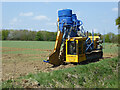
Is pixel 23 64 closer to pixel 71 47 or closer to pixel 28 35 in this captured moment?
pixel 71 47

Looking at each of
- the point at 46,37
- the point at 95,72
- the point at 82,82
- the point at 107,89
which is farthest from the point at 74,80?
the point at 46,37

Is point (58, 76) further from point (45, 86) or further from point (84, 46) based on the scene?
point (84, 46)

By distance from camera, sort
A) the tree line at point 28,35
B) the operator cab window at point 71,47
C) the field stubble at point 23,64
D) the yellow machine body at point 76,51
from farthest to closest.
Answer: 1. the tree line at point 28,35
2. the operator cab window at point 71,47
3. the yellow machine body at point 76,51
4. the field stubble at point 23,64

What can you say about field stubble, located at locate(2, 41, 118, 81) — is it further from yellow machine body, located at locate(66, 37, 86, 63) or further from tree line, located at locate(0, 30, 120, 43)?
tree line, located at locate(0, 30, 120, 43)

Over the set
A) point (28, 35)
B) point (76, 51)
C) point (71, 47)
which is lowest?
point (76, 51)

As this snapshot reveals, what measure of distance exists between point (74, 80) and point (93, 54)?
8873 mm

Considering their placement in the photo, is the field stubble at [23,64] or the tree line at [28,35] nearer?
the field stubble at [23,64]

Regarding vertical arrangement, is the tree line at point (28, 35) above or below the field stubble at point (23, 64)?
above

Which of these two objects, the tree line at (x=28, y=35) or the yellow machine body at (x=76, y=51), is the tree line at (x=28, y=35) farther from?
the yellow machine body at (x=76, y=51)

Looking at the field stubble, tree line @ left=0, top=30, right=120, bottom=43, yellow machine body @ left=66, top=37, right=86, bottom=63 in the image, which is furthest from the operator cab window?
tree line @ left=0, top=30, right=120, bottom=43

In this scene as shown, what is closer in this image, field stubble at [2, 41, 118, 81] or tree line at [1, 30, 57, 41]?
field stubble at [2, 41, 118, 81]

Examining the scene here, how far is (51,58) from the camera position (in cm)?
1427

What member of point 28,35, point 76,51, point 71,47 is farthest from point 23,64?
point 28,35

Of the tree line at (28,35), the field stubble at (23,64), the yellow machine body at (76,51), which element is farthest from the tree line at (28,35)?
the yellow machine body at (76,51)
